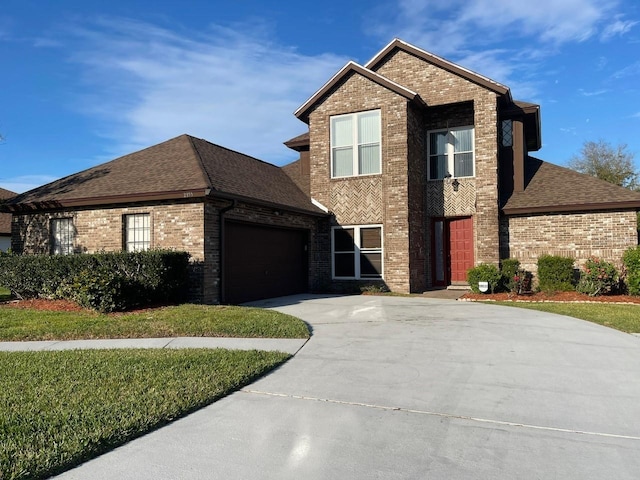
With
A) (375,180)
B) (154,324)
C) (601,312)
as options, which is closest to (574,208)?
(601,312)

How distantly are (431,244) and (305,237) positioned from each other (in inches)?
184

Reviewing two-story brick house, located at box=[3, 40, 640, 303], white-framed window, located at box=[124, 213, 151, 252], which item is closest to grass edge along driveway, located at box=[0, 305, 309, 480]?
white-framed window, located at box=[124, 213, 151, 252]

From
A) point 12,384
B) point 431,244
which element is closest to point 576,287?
point 431,244

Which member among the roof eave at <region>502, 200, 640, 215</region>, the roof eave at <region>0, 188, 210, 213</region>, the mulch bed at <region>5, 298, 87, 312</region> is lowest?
the mulch bed at <region>5, 298, 87, 312</region>

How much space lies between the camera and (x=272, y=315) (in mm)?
9742

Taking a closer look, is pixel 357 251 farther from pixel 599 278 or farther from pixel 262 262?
pixel 599 278

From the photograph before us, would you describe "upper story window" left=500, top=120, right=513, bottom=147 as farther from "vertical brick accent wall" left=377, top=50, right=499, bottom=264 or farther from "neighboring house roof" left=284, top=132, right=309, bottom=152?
"neighboring house roof" left=284, top=132, right=309, bottom=152

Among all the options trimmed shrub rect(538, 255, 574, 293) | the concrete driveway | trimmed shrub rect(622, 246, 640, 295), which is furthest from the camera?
trimmed shrub rect(538, 255, 574, 293)

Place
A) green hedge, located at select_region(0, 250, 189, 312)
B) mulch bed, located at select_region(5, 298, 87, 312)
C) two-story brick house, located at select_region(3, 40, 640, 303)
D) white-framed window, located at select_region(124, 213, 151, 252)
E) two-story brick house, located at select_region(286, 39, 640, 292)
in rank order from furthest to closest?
two-story brick house, located at select_region(286, 39, 640, 292), two-story brick house, located at select_region(3, 40, 640, 303), white-framed window, located at select_region(124, 213, 151, 252), mulch bed, located at select_region(5, 298, 87, 312), green hedge, located at select_region(0, 250, 189, 312)

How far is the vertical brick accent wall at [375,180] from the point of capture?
1578 cm

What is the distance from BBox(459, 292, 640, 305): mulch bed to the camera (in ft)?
43.3

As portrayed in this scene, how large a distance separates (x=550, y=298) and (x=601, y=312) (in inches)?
118

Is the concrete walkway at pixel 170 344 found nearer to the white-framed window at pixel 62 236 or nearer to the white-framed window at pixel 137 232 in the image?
the white-framed window at pixel 137 232

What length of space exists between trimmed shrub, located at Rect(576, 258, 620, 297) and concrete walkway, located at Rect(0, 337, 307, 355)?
33.3 ft
